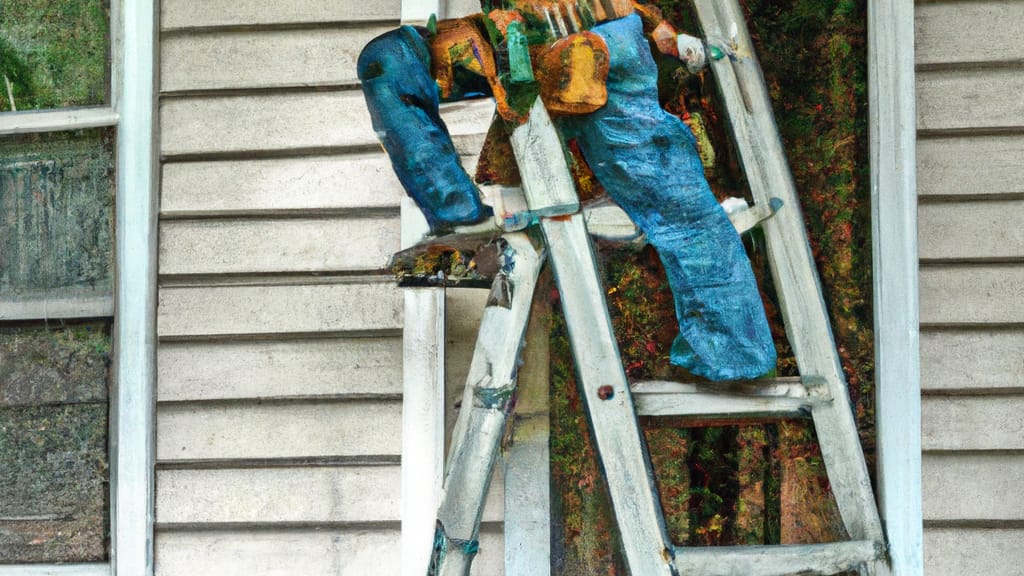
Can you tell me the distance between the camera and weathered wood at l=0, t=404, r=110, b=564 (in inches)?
142

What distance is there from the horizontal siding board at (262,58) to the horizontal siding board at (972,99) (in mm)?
2112

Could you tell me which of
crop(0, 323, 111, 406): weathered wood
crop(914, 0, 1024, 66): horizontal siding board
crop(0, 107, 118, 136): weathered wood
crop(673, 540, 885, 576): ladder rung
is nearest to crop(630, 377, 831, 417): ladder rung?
crop(673, 540, 885, 576): ladder rung

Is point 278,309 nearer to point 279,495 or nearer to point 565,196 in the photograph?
point 279,495

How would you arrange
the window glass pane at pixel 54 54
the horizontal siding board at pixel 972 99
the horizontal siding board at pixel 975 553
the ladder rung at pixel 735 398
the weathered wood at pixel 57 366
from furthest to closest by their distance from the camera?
the window glass pane at pixel 54 54 → the weathered wood at pixel 57 366 → the horizontal siding board at pixel 972 99 → the horizontal siding board at pixel 975 553 → the ladder rung at pixel 735 398

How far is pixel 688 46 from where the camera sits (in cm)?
296

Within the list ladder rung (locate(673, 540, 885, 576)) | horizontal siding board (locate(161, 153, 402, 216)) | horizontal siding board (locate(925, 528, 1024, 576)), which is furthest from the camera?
horizontal siding board (locate(161, 153, 402, 216))

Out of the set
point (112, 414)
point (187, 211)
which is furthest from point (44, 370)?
point (187, 211)

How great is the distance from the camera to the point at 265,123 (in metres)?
3.59

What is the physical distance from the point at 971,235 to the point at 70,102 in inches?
144

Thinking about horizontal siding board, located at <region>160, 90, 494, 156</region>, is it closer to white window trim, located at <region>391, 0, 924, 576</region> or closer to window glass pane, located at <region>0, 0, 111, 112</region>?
window glass pane, located at <region>0, 0, 111, 112</region>

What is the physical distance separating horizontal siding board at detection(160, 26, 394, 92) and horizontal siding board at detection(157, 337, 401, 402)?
40.9 inches

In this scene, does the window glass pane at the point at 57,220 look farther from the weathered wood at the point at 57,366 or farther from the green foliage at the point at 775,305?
the green foliage at the point at 775,305

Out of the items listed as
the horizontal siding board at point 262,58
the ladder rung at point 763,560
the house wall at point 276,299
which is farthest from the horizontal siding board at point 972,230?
the horizontal siding board at point 262,58

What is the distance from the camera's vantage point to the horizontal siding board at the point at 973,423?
3354mm
